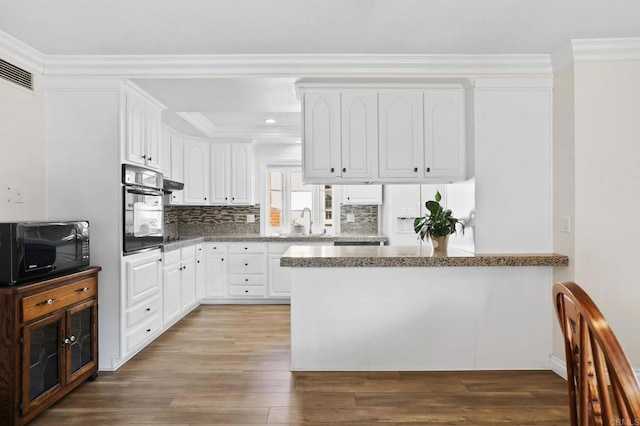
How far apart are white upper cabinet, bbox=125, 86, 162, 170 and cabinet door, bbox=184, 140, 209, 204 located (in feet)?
5.04

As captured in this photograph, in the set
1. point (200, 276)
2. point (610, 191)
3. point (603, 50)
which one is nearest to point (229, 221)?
point (200, 276)

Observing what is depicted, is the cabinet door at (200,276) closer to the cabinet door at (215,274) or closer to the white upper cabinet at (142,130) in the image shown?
the cabinet door at (215,274)

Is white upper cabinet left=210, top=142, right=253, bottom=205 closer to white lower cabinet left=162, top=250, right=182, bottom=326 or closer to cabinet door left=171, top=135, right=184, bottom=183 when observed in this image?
cabinet door left=171, top=135, right=184, bottom=183

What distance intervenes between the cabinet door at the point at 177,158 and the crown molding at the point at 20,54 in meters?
2.01

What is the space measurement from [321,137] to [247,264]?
2.53 meters

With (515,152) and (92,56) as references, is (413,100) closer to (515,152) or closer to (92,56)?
(515,152)

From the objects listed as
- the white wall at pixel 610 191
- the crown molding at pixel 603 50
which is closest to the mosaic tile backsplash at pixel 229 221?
the white wall at pixel 610 191

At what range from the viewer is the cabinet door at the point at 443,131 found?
10.4 ft

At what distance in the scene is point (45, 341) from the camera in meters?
2.29

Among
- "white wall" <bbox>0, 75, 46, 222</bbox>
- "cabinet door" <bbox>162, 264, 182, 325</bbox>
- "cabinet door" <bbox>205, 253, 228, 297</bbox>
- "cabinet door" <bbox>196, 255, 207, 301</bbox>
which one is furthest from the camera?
"cabinet door" <bbox>205, 253, 228, 297</bbox>

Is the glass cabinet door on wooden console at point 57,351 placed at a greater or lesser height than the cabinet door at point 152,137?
lesser

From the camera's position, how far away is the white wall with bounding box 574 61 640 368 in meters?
2.68

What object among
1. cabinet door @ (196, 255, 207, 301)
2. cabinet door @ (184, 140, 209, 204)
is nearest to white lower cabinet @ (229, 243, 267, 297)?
cabinet door @ (196, 255, 207, 301)

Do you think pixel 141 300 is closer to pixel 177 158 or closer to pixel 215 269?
pixel 215 269
